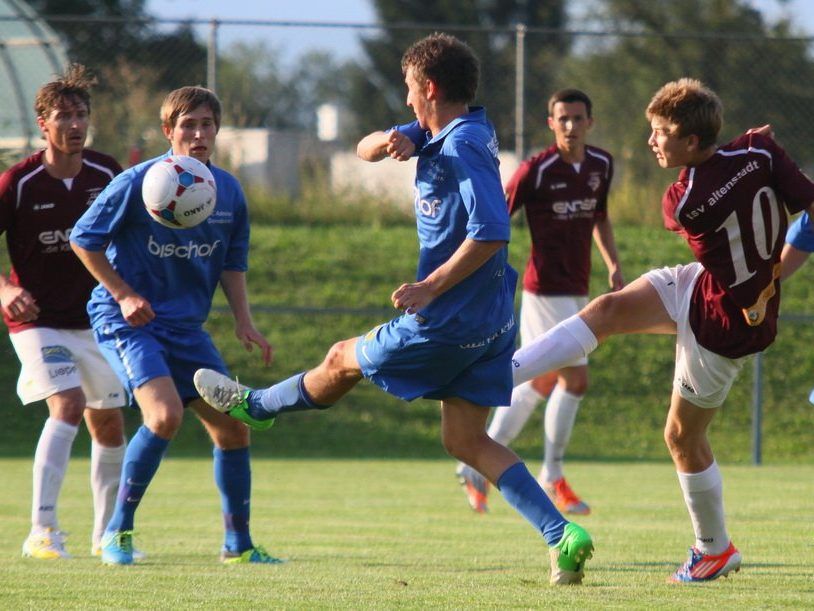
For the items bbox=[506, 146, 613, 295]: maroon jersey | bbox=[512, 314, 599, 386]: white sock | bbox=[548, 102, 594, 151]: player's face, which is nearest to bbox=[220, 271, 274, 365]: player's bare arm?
bbox=[512, 314, 599, 386]: white sock

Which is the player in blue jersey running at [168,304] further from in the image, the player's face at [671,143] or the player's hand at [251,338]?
the player's face at [671,143]

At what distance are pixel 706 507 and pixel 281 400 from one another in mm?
1792

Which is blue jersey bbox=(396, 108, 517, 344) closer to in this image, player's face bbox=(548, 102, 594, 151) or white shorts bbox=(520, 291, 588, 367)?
player's face bbox=(548, 102, 594, 151)

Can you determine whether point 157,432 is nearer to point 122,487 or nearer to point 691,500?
point 122,487

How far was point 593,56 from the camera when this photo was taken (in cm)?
2019

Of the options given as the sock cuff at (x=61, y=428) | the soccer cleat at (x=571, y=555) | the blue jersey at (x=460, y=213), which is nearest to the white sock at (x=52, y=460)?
the sock cuff at (x=61, y=428)

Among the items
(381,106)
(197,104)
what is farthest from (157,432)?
(381,106)

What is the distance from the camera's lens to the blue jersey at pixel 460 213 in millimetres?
4926

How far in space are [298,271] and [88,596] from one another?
11789 mm

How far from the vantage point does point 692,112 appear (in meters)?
5.28

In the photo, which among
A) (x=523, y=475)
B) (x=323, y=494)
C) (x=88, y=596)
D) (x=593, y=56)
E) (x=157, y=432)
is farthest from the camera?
(x=593, y=56)

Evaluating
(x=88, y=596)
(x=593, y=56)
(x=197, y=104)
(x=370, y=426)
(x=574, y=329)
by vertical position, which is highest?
(x=593, y=56)

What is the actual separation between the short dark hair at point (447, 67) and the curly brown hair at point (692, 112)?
73 centimetres

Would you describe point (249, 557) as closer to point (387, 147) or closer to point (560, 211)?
point (387, 147)
